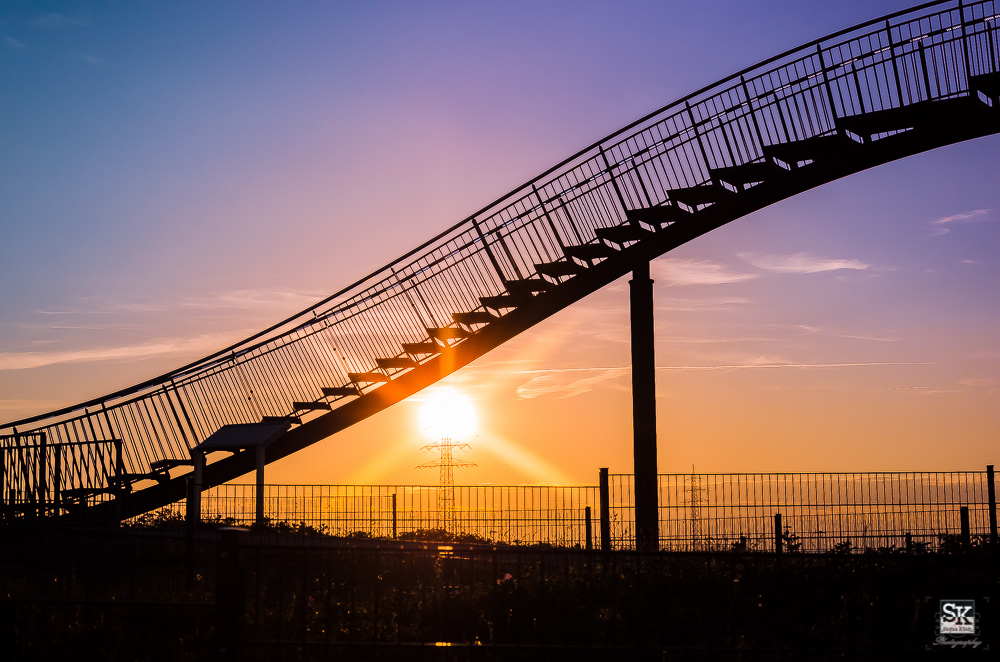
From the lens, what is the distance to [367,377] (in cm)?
1850

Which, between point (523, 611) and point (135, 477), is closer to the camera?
point (523, 611)

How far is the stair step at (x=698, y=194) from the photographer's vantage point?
16.5 meters

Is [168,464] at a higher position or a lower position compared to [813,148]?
lower

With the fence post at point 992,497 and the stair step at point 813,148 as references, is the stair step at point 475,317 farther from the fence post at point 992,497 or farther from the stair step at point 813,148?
the fence post at point 992,497

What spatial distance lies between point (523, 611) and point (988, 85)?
11817 millimetres

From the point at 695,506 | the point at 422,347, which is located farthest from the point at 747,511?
the point at 422,347

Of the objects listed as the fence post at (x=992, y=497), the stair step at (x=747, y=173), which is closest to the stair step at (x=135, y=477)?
the stair step at (x=747, y=173)

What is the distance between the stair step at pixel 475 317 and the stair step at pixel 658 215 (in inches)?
126

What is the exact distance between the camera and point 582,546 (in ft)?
53.2

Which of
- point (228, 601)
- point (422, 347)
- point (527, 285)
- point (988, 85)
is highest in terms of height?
point (988, 85)

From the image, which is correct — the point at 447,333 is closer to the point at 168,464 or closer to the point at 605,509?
the point at 605,509

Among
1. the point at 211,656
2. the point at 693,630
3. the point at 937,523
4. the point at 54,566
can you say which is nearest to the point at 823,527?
the point at 937,523

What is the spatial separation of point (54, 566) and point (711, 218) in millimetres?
12532

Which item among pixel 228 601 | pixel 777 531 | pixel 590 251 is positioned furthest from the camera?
pixel 590 251
